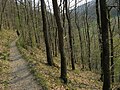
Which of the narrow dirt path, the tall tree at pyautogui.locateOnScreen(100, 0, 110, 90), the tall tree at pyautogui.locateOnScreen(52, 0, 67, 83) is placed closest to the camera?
the tall tree at pyautogui.locateOnScreen(100, 0, 110, 90)

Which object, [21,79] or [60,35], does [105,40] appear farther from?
[21,79]

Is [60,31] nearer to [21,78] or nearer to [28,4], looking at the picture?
[21,78]

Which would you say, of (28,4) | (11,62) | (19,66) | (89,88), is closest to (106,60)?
(89,88)

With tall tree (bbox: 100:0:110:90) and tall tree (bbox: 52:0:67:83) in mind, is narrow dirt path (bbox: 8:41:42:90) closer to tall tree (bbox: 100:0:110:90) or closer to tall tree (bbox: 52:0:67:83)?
tall tree (bbox: 52:0:67:83)

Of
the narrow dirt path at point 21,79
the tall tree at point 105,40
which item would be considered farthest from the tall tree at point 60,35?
the tall tree at point 105,40

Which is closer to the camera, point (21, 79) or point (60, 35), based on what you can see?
point (60, 35)

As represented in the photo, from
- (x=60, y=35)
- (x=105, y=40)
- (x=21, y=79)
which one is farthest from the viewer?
(x=21, y=79)

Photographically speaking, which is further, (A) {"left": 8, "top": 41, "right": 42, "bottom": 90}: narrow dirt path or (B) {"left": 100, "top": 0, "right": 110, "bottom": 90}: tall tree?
(A) {"left": 8, "top": 41, "right": 42, "bottom": 90}: narrow dirt path

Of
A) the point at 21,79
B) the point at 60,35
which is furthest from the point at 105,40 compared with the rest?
the point at 21,79

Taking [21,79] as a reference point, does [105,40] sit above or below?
above

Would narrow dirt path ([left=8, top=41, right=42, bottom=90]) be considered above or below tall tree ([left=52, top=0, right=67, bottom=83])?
below

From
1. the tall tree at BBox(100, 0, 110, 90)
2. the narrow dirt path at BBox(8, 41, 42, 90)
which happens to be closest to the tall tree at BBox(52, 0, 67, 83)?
the narrow dirt path at BBox(8, 41, 42, 90)

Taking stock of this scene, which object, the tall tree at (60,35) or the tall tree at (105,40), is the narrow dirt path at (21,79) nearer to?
the tall tree at (60,35)

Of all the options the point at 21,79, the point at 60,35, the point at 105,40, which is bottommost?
the point at 21,79
